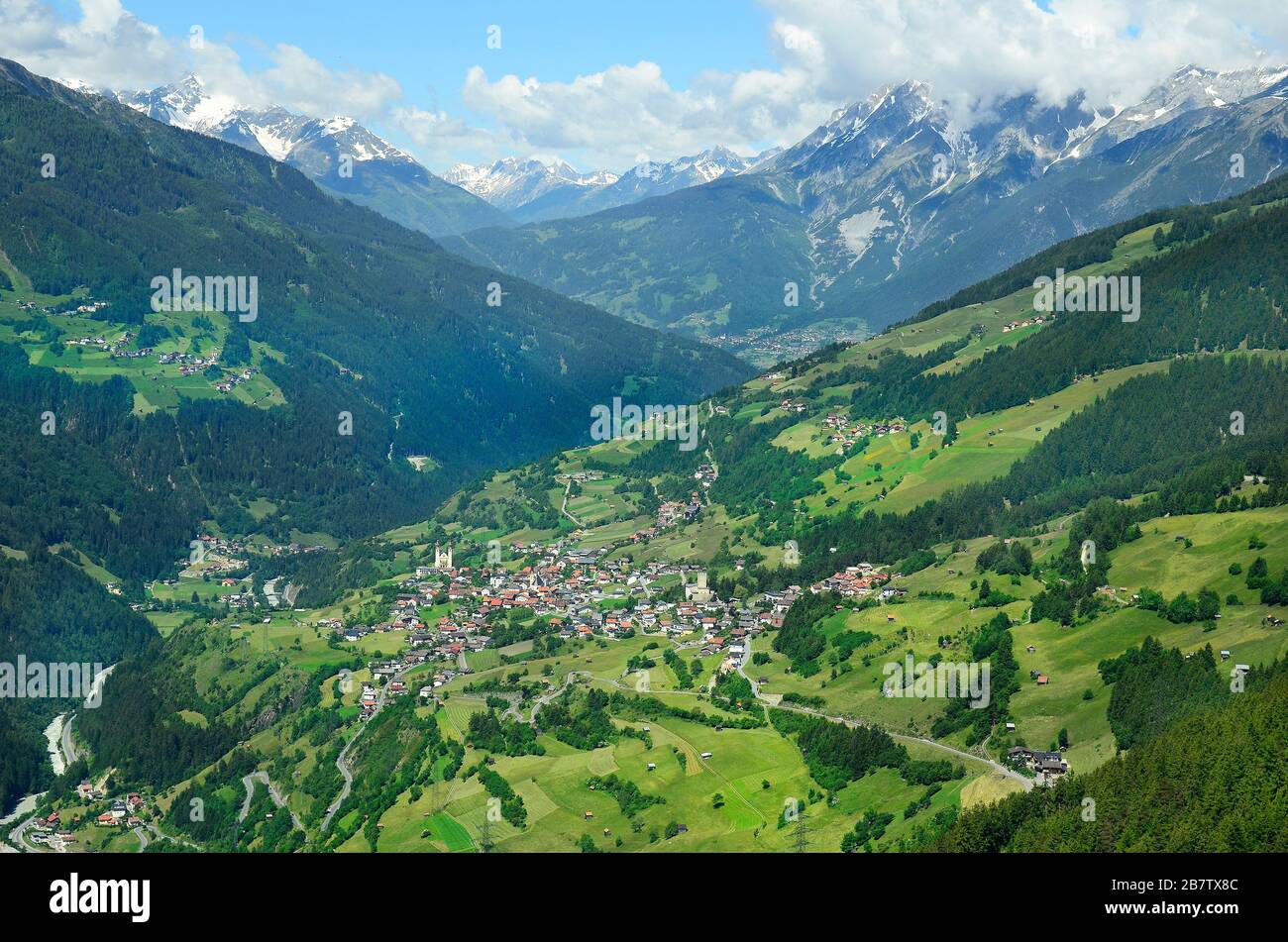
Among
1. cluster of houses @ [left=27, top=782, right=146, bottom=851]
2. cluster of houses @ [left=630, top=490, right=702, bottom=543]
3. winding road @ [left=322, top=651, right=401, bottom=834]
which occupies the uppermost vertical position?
cluster of houses @ [left=630, top=490, right=702, bottom=543]

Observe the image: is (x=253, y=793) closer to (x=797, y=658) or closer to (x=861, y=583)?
(x=797, y=658)

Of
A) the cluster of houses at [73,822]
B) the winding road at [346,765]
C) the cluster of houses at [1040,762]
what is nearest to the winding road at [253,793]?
the winding road at [346,765]

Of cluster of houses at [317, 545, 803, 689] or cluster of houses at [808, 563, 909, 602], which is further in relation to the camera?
cluster of houses at [317, 545, 803, 689]

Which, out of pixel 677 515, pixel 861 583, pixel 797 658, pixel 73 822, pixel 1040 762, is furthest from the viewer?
pixel 677 515

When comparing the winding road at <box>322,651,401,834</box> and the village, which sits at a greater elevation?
the village

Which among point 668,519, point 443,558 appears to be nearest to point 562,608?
point 443,558

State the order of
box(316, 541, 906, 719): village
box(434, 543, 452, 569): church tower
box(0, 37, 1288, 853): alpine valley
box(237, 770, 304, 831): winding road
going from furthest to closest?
box(434, 543, 452, 569): church tower, box(316, 541, 906, 719): village, box(237, 770, 304, 831): winding road, box(0, 37, 1288, 853): alpine valley

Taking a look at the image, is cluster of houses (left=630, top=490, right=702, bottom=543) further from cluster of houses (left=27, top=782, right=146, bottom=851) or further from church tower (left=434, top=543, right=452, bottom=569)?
cluster of houses (left=27, top=782, right=146, bottom=851)

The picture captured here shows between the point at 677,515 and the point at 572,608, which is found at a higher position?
the point at 677,515

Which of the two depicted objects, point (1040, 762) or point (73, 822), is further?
point (73, 822)

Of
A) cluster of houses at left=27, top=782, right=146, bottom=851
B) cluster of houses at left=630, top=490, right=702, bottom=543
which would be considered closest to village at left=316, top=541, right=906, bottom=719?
cluster of houses at left=630, top=490, right=702, bottom=543

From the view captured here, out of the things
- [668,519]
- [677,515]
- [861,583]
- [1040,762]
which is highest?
[677,515]

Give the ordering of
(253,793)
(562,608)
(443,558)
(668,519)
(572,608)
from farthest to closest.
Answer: (668,519) → (443,558) → (562,608) → (572,608) → (253,793)


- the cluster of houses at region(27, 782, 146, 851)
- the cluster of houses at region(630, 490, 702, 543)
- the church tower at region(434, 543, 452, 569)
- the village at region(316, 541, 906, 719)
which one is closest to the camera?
the cluster of houses at region(27, 782, 146, 851)
